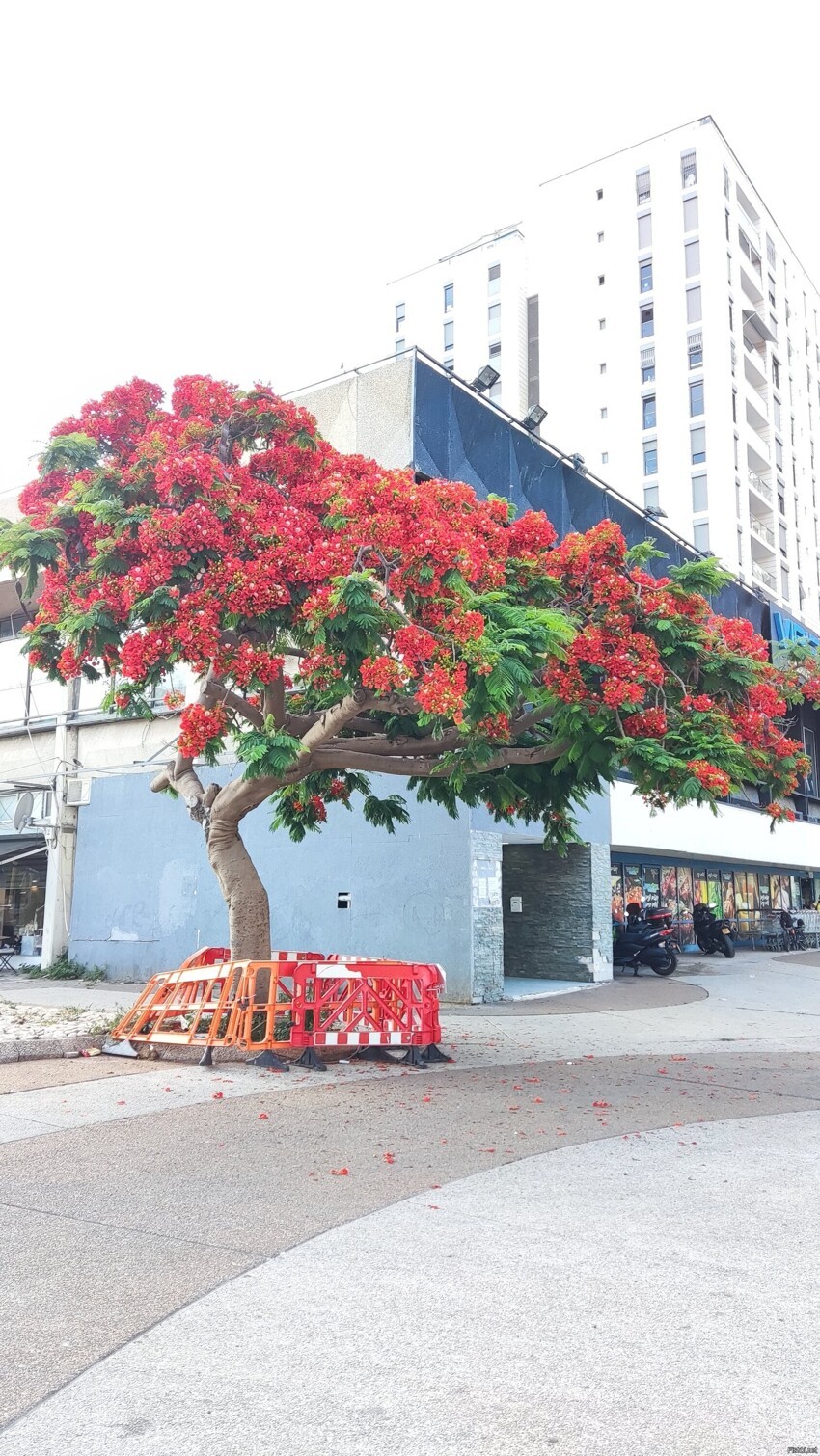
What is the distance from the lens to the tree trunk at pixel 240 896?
1149 cm

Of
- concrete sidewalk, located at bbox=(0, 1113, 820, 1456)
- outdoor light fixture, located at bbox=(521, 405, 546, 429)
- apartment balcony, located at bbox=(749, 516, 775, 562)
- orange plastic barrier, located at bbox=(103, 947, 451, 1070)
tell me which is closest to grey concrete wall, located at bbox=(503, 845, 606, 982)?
outdoor light fixture, located at bbox=(521, 405, 546, 429)

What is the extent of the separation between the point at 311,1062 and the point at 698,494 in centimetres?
4084

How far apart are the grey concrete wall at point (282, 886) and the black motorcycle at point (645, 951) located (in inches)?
253

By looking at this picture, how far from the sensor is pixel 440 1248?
4828 mm

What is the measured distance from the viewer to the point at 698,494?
46.3m

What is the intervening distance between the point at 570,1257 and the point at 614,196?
5611 cm

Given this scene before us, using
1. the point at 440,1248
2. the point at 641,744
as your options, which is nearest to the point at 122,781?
the point at 641,744

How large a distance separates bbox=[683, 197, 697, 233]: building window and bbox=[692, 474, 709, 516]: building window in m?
12.3

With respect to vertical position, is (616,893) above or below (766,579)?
below

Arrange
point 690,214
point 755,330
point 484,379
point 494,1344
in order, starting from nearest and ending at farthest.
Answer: point 494,1344, point 484,379, point 690,214, point 755,330

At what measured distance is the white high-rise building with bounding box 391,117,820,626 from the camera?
46.7 metres

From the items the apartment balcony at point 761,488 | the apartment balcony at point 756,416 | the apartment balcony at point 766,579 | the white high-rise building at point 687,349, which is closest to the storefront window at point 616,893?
the white high-rise building at point 687,349

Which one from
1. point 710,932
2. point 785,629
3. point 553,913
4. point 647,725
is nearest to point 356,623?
point 647,725

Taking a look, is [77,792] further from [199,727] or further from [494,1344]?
[494,1344]
